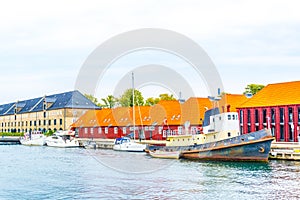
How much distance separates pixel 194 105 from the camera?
7206 cm

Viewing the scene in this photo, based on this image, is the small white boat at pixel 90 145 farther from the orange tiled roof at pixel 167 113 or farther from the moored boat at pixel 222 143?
the moored boat at pixel 222 143

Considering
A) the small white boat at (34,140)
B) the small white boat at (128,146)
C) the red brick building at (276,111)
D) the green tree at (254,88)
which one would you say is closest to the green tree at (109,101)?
the small white boat at (34,140)

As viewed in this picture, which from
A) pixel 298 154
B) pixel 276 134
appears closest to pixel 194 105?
pixel 276 134

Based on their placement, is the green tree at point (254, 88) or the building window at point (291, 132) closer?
the building window at point (291, 132)

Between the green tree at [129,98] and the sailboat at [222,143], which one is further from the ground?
the green tree at [129,98]

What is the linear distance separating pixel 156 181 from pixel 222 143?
55.4 ft

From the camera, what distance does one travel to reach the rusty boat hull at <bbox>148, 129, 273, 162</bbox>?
146 ft

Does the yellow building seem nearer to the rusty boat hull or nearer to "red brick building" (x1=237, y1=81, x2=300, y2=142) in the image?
"red brick building" (x1=237, y1=81, x2=300, y2=142)

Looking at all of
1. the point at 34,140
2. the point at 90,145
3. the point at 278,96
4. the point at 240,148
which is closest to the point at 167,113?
the point at 90,145

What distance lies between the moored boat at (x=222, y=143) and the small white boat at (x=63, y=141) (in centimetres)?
3040

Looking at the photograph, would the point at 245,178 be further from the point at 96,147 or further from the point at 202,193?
the point at 96,147

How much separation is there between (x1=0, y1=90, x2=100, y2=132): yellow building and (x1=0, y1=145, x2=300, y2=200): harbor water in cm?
7217

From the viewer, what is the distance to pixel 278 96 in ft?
187

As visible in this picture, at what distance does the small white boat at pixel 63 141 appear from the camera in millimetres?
84375
